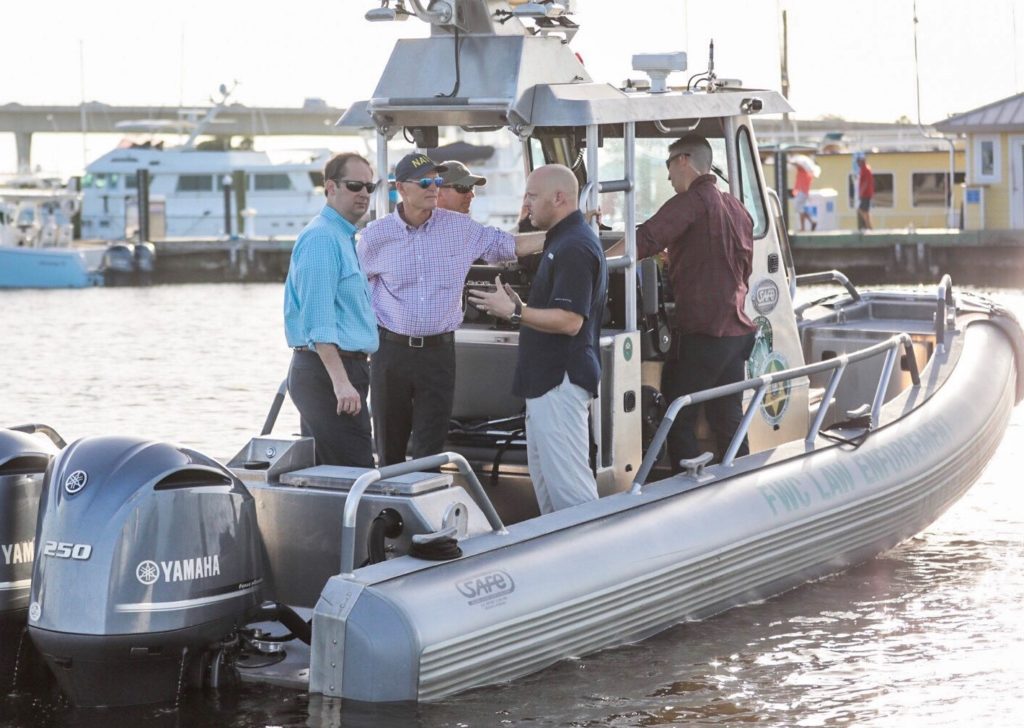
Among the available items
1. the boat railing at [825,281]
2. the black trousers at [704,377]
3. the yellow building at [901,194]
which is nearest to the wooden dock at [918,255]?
the yellow building at [901,194]

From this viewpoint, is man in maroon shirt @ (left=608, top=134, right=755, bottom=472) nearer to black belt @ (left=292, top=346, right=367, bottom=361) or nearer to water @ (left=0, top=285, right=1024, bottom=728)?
water @ (left=0, top=285, right=1024, bottom=728)

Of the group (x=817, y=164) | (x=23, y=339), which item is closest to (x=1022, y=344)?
(x=23, y=339)

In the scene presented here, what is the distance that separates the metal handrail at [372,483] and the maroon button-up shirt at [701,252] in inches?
67.2

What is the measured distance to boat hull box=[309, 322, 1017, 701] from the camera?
5828mm

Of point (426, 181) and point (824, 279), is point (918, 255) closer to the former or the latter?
point (824, 279)

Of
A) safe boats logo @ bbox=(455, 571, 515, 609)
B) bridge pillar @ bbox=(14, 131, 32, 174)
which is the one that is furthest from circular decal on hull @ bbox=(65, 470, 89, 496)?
bridge pillar @ bbox=(14, 131, 32, 174)

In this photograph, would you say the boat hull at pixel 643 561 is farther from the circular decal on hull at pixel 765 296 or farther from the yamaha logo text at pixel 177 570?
the circular decal on hull at pixel 765 296

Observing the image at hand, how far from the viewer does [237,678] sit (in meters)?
6.18

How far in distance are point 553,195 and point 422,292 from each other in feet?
2.50

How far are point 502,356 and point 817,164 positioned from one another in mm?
40378

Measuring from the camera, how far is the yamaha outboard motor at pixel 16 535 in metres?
6.31

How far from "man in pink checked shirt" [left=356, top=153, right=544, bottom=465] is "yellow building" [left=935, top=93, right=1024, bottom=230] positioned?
97.4 ft

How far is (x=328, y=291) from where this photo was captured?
6.55m

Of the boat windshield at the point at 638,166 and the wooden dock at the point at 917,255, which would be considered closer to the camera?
the boat windshield at the point at 638,166
